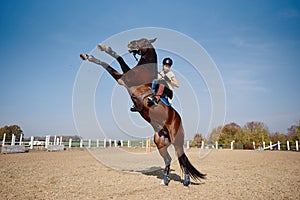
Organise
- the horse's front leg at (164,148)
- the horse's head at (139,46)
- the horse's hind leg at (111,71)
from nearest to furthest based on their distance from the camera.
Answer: the horse's hind leg at (111,71) → the horse's head at (139,46) → the horse's front leg at (164,148)

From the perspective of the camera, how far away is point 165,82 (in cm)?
682

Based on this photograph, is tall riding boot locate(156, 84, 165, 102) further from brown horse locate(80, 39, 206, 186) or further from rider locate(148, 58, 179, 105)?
brown horse locate(80, 39, 206, 186)

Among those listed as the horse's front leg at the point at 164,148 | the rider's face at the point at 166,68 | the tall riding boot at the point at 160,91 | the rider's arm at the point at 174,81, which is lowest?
the horse's front leg at the point at 164,148

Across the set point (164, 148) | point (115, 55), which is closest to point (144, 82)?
point (115, 55)

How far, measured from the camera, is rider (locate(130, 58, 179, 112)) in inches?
258

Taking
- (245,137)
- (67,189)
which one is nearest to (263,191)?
(67,189)

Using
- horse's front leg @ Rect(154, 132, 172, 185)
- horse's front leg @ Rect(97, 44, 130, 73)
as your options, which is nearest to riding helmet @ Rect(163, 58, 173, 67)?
horse's front leg @ Rect(97, 44, 130, 73)

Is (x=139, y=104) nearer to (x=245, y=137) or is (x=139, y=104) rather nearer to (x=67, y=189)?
(x=67, y=189)

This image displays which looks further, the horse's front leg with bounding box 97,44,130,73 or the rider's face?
the rider's face

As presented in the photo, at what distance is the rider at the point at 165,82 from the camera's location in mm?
6547

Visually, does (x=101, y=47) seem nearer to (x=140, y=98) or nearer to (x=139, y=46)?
(x=139, y=46)

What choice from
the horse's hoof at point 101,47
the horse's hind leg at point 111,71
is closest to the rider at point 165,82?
the horse's hind leg at point 111,71

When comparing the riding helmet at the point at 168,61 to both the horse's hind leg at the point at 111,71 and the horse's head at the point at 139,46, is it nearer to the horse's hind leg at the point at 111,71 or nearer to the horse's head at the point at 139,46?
the horse's head at the point at 139,46

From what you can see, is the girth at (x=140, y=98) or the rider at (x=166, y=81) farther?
the rider at (x=166, y=81)
